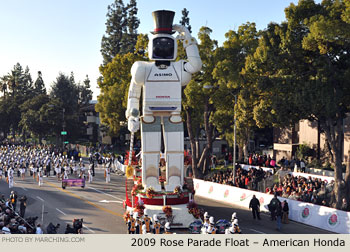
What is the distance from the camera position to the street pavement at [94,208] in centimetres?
2186

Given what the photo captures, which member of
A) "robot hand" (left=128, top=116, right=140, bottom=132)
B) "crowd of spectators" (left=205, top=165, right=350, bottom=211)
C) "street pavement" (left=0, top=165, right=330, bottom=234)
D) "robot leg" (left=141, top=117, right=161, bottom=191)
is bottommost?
"street pavement" (left=0, top=165, right=330, bottom=234)

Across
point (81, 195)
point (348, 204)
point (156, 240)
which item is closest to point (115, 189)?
point (81, 195)

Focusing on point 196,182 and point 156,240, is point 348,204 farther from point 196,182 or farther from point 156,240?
point 156,240

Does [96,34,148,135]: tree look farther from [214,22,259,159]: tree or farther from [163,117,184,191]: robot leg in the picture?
[163,117,184,191]: robot leg

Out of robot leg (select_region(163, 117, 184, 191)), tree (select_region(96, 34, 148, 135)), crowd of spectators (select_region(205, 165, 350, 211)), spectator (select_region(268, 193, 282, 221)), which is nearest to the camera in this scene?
robot leg (select_region(163, 117, 184, 191))

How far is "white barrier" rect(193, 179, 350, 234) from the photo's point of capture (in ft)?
69.5

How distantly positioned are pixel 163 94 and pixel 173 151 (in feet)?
9.29

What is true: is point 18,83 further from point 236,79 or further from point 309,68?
point 309,68

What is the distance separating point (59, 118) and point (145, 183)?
48599mm

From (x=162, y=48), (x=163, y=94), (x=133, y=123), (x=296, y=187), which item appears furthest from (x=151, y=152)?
(x=296, y=187)

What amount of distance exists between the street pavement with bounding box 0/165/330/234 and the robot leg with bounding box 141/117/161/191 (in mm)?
2667

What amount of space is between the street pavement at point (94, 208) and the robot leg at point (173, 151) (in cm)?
248

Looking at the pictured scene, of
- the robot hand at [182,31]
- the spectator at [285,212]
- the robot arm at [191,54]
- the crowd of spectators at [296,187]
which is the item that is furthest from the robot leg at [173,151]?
the spectator at [285,212]

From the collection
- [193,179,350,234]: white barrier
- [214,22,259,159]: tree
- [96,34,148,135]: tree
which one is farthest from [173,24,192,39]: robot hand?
[96,34,148,135]: tree
